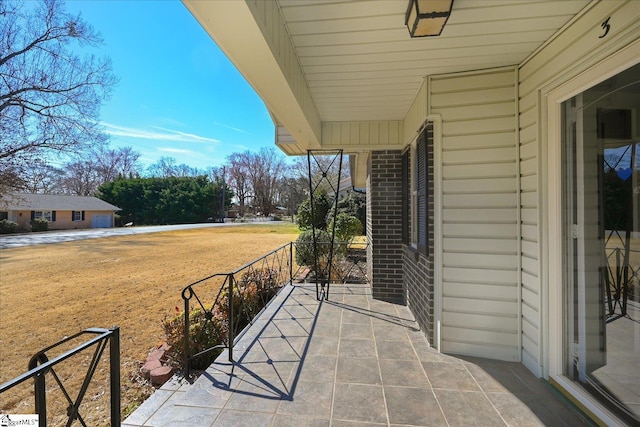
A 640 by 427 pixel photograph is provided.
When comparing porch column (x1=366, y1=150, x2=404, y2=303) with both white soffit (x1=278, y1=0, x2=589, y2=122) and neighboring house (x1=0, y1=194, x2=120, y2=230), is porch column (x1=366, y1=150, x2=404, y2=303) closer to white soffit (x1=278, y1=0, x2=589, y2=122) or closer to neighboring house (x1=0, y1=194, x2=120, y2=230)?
white soffit (x1=278, y1=0, x2=589, y2=122)

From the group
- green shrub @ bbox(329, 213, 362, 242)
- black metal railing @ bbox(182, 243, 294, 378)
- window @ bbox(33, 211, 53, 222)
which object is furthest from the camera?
window @ bbox(33, 211, 53, 222)

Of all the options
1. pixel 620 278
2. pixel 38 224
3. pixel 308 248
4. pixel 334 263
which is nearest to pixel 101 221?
pixel 38 224

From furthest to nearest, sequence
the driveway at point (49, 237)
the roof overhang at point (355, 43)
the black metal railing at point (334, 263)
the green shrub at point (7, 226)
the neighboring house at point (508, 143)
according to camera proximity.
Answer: the green shrub at point (7, 226), the driveway at point (49, 237), the black metal railing at point (334, 263), the neighboring house at point (508, 143), the roof overhang at point (355, 43)

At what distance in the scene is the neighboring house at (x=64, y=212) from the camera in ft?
79.1

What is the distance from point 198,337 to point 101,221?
3381 centimetres

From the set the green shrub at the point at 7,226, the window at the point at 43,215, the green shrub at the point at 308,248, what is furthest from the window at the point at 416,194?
the window at the point at 43,215

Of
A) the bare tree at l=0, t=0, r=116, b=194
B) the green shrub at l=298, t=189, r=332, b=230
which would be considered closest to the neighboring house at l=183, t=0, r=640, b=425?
the green shrub at l=298, t=189, r=332, b=230

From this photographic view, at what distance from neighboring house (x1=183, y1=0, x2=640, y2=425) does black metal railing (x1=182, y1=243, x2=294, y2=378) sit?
187cm

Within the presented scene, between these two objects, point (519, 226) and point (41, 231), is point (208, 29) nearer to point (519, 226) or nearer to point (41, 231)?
point (519, 226)

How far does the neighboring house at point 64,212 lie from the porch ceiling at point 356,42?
3117cm

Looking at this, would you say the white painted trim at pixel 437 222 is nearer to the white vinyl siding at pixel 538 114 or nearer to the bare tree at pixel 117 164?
the white vinyl siding at pixel 538 114

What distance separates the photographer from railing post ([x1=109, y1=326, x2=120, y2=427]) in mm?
1545

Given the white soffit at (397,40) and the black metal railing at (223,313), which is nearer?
the white soffit at (397,40)

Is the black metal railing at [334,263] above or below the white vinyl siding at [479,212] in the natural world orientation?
below
